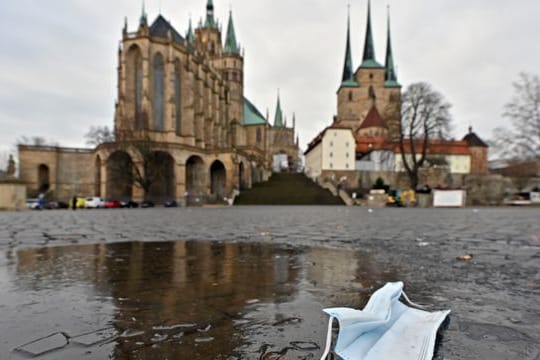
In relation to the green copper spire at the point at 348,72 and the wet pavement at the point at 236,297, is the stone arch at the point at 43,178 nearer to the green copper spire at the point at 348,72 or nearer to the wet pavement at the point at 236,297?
the wet pavement at the point at 236,297

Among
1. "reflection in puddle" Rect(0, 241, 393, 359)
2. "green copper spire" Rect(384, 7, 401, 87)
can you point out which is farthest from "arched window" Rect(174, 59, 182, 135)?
"green copper spire" Rect(384, 7, 401, 87)

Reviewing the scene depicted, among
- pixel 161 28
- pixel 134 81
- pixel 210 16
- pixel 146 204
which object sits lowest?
pixel 146 204

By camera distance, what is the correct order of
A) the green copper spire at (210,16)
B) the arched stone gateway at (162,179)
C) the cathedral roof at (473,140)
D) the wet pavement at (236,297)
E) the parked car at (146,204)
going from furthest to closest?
the green copper spire at (210,16)
the cathedral roof at (473,140)
the arched stone gateway at (162,179)
the parked car at (146,204)
the wet pavement at (236,297)

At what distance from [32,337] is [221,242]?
5.22 meters

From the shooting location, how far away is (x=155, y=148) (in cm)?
4103

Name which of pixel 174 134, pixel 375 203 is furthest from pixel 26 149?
pixel 375 203

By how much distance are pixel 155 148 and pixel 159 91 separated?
289 inches

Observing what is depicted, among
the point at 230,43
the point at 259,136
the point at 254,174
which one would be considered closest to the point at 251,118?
the point at 259,136

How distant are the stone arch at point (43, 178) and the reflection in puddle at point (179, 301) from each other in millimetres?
48475

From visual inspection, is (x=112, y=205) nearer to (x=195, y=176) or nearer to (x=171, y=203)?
(x=171, y=203)

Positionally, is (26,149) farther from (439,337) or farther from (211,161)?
(439,337)

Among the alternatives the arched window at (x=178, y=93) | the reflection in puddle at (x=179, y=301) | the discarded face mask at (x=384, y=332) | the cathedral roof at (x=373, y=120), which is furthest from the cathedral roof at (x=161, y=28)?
the discarded face mask at (x=384, y=332)

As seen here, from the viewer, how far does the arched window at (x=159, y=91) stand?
1705 inches

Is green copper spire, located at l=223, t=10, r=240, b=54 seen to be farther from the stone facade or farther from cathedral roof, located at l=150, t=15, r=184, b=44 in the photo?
cathedral roof, located at l=150, t=15, r=184, b=44
